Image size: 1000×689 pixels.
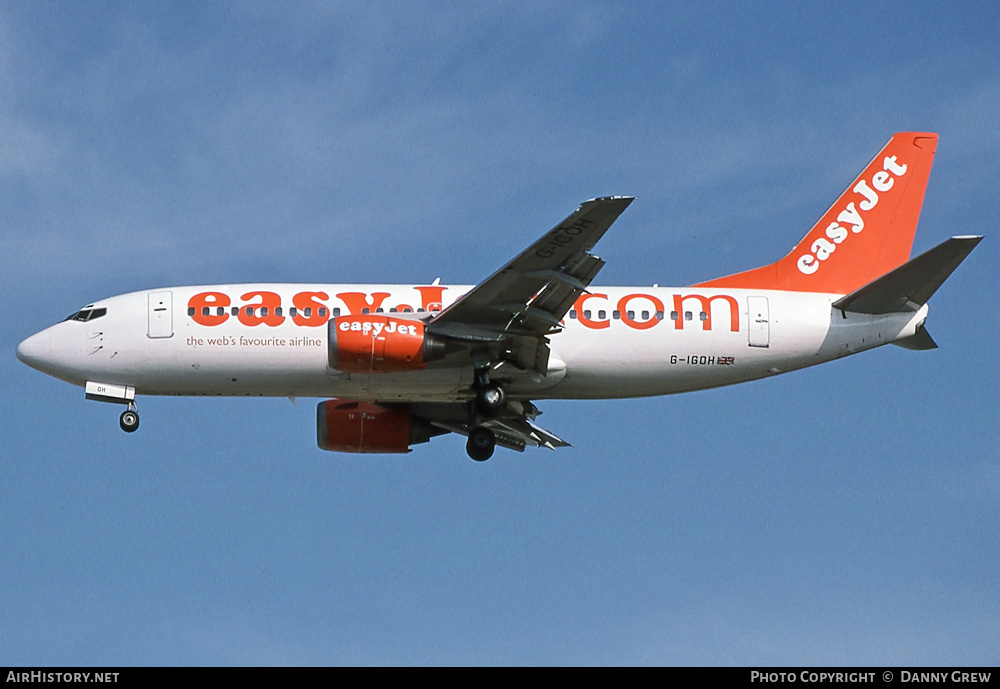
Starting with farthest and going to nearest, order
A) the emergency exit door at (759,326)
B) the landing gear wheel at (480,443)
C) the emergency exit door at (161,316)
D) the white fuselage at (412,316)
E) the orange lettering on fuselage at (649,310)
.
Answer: the landing gear wheel at (480,443), the emergency exit door at (759,326), the orange lettering on fuselage at (649,310), the emergency exit door at (161,316), the white fuselage at (412,316)

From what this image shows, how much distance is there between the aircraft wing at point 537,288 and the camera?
3409 centimetres

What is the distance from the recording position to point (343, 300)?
3888 centimetres

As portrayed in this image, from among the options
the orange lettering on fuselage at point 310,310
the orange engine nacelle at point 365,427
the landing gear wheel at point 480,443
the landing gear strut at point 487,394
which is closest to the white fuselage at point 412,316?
the orange lettering on fuselage at point 310,310

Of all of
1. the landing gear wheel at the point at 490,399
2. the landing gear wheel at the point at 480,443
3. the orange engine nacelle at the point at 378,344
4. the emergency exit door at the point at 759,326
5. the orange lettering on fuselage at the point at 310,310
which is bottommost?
the landing gear wheel at the point at 480,443

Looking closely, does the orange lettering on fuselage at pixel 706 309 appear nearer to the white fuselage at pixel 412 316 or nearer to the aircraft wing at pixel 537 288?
the white fuselage at pixel 412 316

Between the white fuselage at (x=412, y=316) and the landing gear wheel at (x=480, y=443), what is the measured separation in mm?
1213

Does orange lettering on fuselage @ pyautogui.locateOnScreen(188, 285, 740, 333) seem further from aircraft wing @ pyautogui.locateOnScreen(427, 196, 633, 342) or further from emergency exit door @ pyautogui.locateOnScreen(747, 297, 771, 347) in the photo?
aircraft wing @ pyautogui.locateOnScreen(427, 196, 633, 342)

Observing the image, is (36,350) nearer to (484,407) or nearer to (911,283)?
(484,407)

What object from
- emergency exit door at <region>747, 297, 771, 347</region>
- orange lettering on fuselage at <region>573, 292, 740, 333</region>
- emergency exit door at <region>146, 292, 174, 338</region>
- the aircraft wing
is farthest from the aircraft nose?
emergency exit door at <region>747, 297, 771, 347</region>

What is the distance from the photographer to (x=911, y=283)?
38.5 meters

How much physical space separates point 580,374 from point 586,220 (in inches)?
249

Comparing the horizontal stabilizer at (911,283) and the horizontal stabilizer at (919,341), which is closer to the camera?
the horizontal stabilizer at (911,283)

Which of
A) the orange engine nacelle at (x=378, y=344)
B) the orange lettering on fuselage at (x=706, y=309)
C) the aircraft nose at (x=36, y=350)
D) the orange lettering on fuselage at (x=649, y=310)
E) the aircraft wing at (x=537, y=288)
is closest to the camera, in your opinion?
the aircraft wing at (x=537, y=288)
